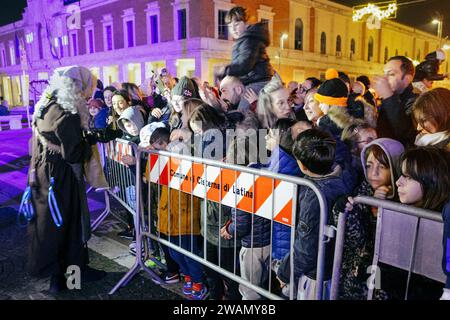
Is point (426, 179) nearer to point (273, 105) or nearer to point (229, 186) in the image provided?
point (229, 186)

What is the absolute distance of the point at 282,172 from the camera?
276 centimetres

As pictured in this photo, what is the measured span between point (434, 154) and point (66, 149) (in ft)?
9.99

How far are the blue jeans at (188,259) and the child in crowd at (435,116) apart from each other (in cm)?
222

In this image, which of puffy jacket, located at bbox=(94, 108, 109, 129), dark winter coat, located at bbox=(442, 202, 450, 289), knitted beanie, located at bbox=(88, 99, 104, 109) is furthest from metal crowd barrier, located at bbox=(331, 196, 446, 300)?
knitted beanie, located at bbox=(88, 99, 104, 109)

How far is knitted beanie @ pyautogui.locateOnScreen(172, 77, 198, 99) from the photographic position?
4742 mm

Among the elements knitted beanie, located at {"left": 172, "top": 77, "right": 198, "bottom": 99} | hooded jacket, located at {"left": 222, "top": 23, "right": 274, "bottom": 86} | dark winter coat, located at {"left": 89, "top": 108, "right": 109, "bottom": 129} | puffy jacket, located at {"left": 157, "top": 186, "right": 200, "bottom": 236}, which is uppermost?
hooded jacket, located at {"left": 222, "top": 23, "right": 274, "bottom": 86}

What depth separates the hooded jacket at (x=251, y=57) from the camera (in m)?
4.56

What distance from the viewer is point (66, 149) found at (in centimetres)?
349

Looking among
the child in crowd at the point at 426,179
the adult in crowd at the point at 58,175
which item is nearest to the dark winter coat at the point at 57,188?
the adult in crowd at the point at 58,175

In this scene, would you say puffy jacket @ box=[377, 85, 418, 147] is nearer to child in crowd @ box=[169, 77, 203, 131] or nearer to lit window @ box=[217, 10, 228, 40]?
child in crowd @ box=[169, 77, 203, 131]
